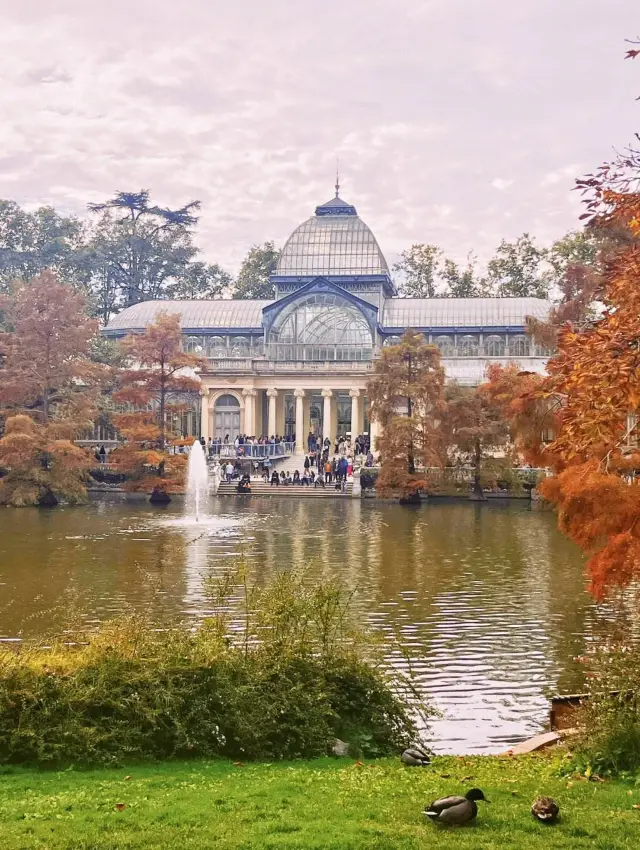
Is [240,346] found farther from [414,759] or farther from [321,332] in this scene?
[414,759]

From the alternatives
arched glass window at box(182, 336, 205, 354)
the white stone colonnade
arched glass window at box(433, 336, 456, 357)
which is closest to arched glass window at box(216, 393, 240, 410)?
the white stone colonnade

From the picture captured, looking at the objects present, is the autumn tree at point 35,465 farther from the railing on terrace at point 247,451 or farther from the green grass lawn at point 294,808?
the green grass lawn at point 294,808

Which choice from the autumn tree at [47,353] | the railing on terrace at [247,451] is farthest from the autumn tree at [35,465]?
the railing on terrace at [247,451]

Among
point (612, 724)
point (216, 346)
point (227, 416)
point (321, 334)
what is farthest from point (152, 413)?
point (612, 724)

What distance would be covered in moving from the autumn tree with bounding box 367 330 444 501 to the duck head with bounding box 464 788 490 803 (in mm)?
34970

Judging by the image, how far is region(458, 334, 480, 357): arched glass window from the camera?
64.8m

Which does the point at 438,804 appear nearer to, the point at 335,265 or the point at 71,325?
the point at 71,325

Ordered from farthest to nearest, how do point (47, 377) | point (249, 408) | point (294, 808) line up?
1. point (249, 408)
2. point (47, 377)
3. point (294, 808)

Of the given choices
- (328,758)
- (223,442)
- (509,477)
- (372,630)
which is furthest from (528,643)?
(223,442)

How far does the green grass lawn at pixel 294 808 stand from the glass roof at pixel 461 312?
57890 mm

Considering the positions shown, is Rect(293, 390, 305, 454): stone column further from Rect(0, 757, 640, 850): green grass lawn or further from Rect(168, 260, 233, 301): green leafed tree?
Rect(0, 757, 640, 850): green grass lawn

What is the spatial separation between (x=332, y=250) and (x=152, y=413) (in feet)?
91.7

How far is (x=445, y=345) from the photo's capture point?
2562 inches

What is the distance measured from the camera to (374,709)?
10.1 metres
